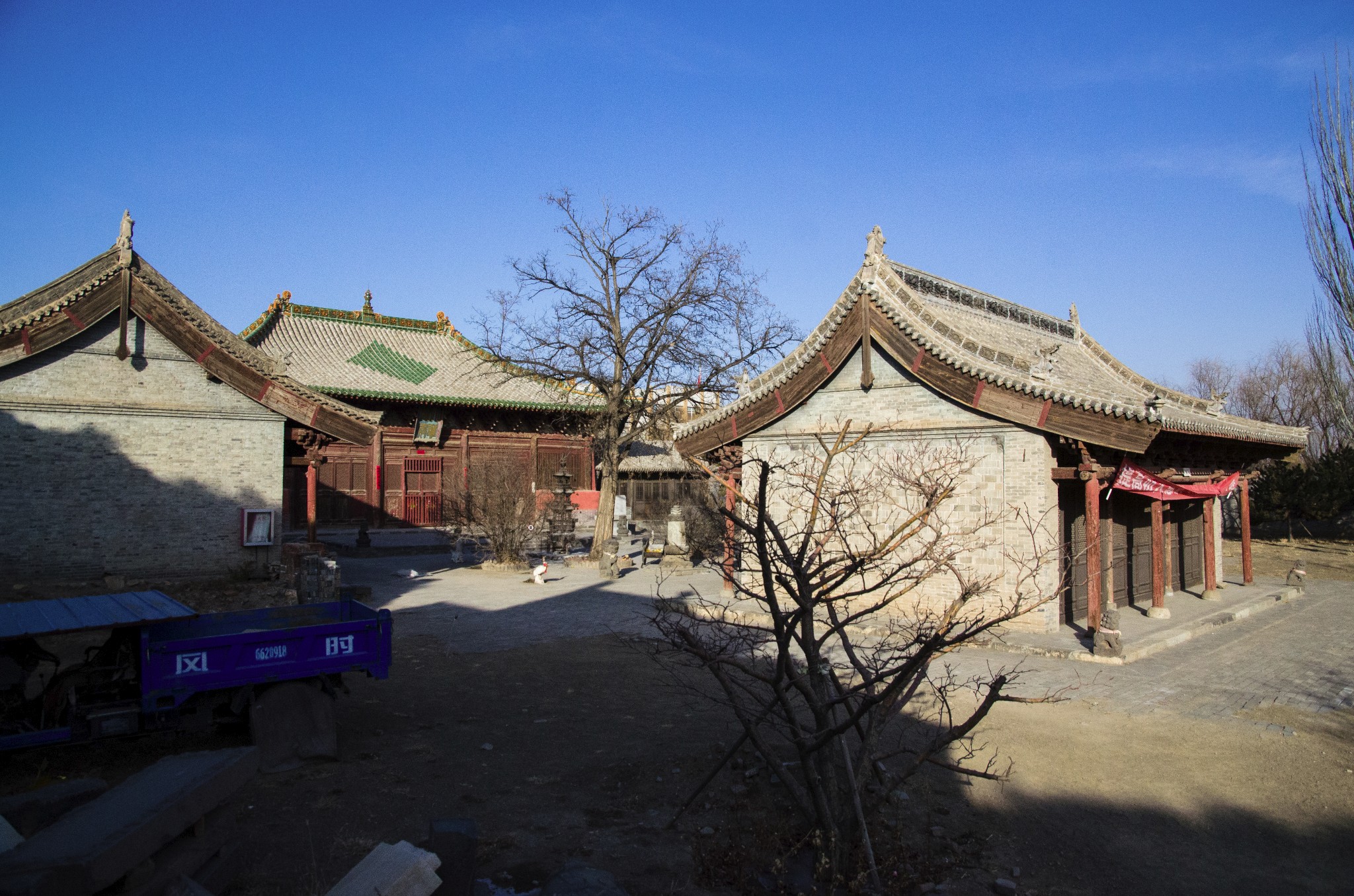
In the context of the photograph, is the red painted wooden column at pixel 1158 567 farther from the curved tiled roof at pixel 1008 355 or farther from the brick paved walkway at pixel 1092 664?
the curved tiled roof at pixel 1008 355

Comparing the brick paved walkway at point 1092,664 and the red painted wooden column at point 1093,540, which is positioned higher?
the red painted wooden column at point 1093,540

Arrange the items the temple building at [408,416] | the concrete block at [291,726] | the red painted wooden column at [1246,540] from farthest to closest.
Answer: the temple building at [408,416] < the red painted wooden column at [1246,540] < the concrete block at [291,726]

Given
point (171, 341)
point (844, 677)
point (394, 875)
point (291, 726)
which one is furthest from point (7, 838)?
point (171, 341)

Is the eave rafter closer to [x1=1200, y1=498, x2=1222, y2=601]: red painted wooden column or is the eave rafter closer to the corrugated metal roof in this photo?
the corrugated metal roof

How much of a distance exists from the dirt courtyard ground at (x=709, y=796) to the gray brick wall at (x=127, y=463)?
7.31 m

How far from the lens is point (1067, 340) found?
18.3 metres

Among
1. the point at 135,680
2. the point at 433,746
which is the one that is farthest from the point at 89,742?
the point at 433,746

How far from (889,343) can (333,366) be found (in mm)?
22678

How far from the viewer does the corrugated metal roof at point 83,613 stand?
5801 millimetres

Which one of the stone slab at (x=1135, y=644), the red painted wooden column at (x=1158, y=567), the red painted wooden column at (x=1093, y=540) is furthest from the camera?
the red painted wooden column at (x=1158, y=567)

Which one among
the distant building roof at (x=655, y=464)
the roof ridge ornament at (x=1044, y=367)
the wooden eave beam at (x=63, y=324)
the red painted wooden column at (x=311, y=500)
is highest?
the wooden eave beam at (x=63, y=324)

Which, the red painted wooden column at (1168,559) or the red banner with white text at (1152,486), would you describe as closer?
the red banner with white text at (1152,486)

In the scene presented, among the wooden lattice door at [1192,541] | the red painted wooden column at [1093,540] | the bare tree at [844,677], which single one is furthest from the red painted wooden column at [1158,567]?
the bare tree at [844,677]

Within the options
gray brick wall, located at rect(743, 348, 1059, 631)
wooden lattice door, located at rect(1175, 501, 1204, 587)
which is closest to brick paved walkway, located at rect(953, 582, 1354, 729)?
gray brick wall, located at rect(743, 348, 1059, 631)
